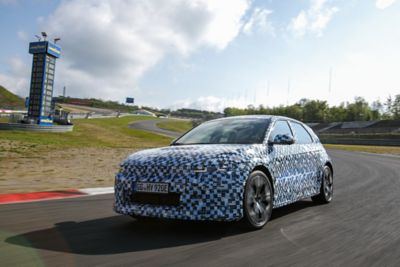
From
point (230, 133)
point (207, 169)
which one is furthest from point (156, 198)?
point (230, 133)

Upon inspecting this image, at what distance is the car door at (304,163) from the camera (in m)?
6.19

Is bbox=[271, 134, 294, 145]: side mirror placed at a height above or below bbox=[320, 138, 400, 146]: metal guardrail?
below

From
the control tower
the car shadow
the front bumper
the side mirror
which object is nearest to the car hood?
the front bumper

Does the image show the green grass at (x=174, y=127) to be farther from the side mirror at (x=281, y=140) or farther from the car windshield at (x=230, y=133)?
the side mirror at (x=281, y=140)

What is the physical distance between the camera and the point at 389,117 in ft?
391

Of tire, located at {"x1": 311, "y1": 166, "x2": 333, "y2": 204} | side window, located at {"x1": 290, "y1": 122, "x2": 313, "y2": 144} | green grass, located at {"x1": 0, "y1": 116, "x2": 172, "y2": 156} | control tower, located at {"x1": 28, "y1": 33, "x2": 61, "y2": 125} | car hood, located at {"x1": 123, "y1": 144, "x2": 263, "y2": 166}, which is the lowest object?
green grass, located at {"x1": 0, "y1": 116, "x2": 172, "y2": 156}

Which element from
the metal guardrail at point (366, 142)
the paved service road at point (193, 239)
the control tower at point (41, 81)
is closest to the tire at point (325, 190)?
the paved service road at point (193, 239)

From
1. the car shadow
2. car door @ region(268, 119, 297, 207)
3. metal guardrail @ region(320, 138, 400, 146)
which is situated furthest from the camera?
metal guardrail @ region(320, 138, 400, 146)

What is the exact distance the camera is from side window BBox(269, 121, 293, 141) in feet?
19.0

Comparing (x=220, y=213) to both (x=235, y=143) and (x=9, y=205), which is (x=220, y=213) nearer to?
(x=235, y=143)

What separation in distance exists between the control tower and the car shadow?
1259 inches

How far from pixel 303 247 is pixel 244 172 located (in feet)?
3.56

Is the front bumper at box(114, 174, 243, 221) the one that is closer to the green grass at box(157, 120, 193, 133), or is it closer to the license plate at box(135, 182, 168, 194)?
the license plate at box(135, 182, 168, 194)

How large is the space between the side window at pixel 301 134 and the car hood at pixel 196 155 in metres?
1.77
